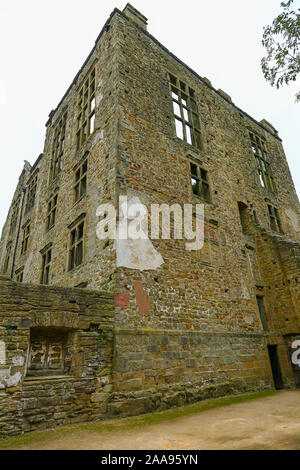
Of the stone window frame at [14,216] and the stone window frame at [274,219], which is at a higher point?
the stone window frame at [14,216]

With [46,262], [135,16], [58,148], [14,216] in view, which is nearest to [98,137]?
[58,148]

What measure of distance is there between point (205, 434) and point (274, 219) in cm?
1374

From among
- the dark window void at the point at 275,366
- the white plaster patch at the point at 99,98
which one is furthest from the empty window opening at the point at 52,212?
→ the dark window void at the point at 275,366

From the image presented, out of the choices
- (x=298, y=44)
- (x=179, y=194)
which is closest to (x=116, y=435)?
(x=179, y=194)

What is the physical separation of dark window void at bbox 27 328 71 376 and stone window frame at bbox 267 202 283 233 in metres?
13.2

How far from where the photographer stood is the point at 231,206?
1380cm

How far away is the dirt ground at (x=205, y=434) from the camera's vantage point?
180 inches

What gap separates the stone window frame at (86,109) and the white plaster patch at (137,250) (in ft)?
18.5

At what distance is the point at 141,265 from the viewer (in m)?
8.85

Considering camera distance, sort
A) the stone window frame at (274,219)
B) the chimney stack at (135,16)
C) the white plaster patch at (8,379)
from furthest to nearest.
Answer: the stone window frame at (274,219) < the chimney stack at (135,16) < the white plaster patch at (8,379)

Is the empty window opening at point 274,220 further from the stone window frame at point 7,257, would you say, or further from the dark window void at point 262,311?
the stone window frame at point 7,257

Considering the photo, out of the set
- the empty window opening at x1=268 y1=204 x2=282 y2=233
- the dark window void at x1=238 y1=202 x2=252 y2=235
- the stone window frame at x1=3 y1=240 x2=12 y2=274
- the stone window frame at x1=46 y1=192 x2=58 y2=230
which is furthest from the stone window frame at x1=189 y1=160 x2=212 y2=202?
the stone window frame at x1=3 y1=240 x2=12 y2=274

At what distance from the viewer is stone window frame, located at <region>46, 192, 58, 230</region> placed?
14375 millimetres
